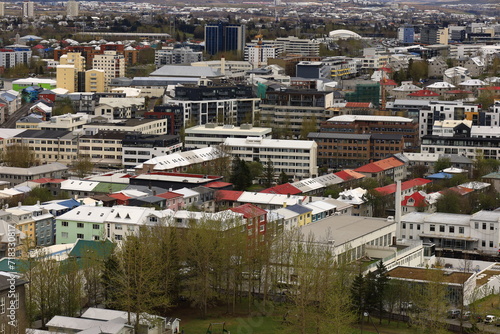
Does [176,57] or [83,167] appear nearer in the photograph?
[83,167]

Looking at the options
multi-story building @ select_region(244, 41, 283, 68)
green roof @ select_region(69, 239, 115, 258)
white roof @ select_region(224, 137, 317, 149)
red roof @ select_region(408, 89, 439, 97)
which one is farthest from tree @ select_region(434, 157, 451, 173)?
multi-story building @ select_region(244, 41, 283, 68)

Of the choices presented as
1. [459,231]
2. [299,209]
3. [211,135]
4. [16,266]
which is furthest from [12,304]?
[211,135]

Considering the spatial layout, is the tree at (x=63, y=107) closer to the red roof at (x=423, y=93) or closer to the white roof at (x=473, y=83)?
the red roof at (x=423, y=93)

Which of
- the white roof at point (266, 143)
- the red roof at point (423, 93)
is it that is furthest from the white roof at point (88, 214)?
the red roof at point (423, 93)

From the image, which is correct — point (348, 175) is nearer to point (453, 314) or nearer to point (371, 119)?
point (371, 119)

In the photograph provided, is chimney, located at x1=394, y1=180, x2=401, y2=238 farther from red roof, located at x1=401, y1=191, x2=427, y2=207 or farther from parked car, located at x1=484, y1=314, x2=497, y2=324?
parked car, located at x1=484, y1=314, x2=497, y2=324
